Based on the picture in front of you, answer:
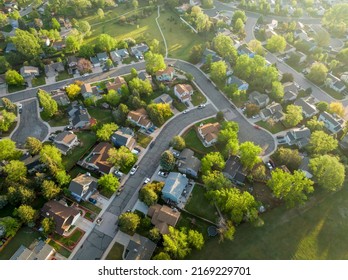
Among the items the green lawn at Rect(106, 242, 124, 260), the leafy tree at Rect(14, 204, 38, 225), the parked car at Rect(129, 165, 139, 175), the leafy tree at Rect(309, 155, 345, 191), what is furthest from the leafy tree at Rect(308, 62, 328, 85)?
the leafy tree at Rect(14, 204, 38, 225)

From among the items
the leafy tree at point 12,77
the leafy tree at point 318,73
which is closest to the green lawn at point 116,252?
the leafy tree at point 12,77

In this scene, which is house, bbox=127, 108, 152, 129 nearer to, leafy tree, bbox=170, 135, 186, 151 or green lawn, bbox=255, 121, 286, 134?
leafy tree, bbox=170, 135, 186, 151

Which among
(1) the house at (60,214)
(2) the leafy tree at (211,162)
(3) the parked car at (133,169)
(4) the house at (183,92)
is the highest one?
(4) the house at (183,92)

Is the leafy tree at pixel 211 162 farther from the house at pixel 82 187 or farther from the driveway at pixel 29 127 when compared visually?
the driveway at pixel 29 127

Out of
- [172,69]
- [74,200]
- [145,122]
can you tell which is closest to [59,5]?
[172,69]

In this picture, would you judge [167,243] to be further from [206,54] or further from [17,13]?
[17,13]

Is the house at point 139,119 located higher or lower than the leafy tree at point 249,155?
lower

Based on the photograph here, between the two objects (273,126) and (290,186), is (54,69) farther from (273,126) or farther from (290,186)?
(290,186)
